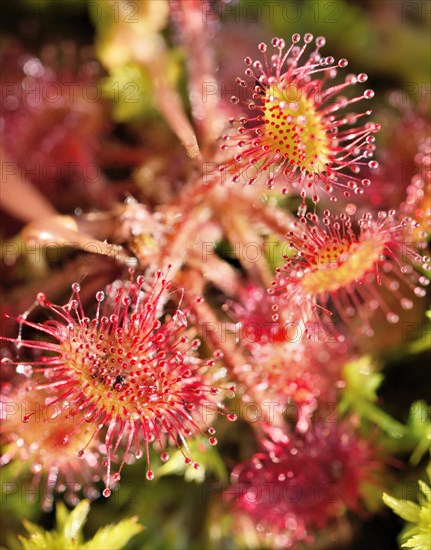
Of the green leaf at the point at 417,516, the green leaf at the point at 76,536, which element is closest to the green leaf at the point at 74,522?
the green leaf at the point at 76,536

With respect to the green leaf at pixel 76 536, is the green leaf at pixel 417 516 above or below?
above

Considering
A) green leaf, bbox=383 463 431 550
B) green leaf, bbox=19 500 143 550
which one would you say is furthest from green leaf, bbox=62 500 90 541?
green leaf, bbox=383 463 431 550

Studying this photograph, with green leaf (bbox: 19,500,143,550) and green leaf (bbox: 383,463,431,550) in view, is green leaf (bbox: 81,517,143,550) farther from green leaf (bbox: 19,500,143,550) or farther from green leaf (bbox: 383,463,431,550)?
green leaf (bbox: 383,463,431,550)

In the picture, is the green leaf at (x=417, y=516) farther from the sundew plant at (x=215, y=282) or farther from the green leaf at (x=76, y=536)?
the green leaf at (x=76, y=536)

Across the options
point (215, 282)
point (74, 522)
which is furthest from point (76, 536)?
point (215, 282)

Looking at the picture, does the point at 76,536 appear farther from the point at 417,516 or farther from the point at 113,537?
the point at 417,516

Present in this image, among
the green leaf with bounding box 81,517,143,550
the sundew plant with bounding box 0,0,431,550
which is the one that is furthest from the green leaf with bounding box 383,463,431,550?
the green leaf with bounding box 81,517,143,550

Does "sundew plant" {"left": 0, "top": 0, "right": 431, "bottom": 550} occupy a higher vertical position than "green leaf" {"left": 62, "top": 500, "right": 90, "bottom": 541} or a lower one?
higher

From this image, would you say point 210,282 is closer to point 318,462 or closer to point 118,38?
point 318,462
